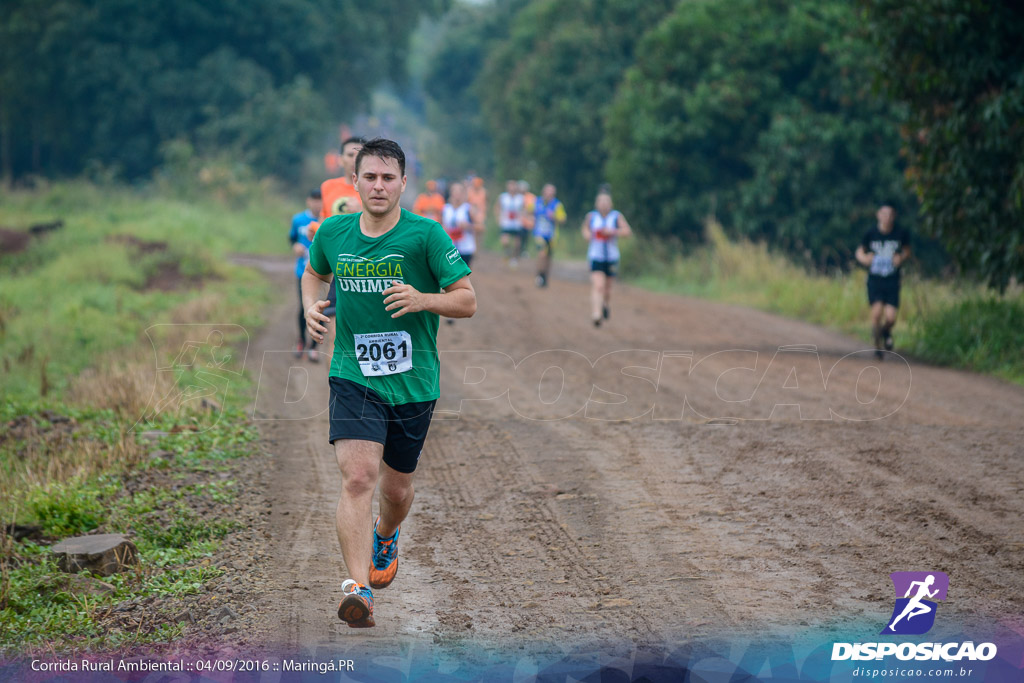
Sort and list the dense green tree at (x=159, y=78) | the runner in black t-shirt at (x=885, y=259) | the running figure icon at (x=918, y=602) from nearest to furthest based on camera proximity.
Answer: the running figure icon at (x=918, y=602), the runner in black t-shirt at (x=885, y=259), the dense green tree at (x=159, y=78)

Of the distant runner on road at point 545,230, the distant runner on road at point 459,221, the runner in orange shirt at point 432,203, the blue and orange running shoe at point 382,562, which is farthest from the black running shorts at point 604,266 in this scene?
the blue and orange running shoe at point 382,562

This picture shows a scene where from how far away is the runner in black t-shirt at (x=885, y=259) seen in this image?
45.1 feet

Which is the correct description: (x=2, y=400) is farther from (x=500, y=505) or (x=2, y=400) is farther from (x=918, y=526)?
(x=918, y=526)

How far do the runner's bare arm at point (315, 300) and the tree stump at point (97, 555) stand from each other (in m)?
2.05

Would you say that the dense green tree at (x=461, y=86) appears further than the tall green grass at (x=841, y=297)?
Yes

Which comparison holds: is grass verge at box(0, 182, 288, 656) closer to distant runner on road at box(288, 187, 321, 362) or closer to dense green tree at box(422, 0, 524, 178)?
distant runner on road at box(288, 187, 321, 362)

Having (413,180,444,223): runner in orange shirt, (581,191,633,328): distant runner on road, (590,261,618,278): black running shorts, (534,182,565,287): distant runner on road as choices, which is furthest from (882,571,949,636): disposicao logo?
(413,180,444,223): runner in orange shirt

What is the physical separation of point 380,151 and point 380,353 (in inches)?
37.8

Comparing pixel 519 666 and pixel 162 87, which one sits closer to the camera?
pixel 519 666

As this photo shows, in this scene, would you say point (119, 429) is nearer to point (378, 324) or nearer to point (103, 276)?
point (378, 324)

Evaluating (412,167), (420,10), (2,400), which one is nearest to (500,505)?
(2,400)

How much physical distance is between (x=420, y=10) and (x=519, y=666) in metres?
48.9

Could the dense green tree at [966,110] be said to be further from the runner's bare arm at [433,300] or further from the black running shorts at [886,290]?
the runner's bare arm at [433,300]

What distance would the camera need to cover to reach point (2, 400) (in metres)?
11.3
